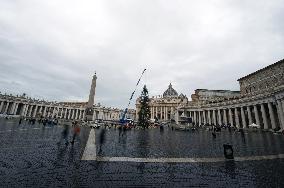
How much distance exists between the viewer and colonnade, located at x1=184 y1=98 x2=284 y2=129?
5494 cm

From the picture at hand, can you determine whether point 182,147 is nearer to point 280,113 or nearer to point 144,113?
point 280,113

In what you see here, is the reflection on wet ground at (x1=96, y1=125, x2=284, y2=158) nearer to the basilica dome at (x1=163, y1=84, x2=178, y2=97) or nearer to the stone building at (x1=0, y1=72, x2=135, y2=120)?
the stone building at (x1=0, y1=72, x2=135, y2=120)

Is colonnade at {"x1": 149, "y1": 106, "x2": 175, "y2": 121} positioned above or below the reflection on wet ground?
above

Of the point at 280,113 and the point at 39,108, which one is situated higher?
the point at 39,108

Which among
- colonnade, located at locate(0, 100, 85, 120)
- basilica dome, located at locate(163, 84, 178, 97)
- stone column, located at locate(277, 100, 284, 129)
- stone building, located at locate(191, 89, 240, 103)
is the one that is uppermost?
basilica dome, located at locate(163, 84, 178, 97)

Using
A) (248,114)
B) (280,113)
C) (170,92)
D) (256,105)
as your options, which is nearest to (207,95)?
(248,114)

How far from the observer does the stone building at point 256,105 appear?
180ft

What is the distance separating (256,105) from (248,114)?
4.55 metres

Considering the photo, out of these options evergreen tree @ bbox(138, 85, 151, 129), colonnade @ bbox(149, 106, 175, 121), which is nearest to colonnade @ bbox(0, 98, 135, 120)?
colonnade @ bbox(149, 106, 175, 121)

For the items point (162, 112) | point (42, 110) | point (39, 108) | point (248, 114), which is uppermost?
point (162, 112)

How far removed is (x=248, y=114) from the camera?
66.4 m

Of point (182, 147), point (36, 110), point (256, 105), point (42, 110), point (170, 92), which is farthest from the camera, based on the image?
point (170, 92)

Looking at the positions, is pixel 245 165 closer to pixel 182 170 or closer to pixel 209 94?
pixel 182 170

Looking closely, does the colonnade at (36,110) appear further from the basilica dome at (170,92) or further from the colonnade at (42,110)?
the basilica dome at (170,92)
